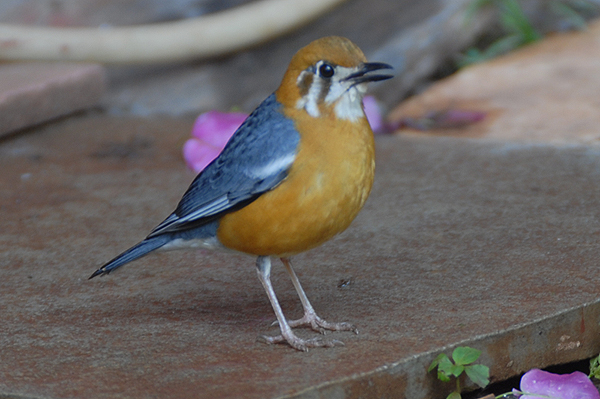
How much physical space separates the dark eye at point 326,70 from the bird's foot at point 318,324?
0.83m

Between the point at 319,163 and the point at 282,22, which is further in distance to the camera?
the point at 282,22

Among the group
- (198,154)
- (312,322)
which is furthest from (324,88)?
(198,154)

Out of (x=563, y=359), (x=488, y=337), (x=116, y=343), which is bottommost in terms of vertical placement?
(x=563, y=359)

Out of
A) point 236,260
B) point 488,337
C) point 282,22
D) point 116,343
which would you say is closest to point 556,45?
point 282,22

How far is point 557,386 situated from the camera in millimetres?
2752

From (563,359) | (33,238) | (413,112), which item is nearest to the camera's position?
(563,359)

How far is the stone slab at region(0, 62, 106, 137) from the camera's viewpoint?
5312mm

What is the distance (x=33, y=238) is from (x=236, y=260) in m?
0.99

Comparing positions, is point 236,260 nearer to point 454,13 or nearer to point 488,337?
point 488,337

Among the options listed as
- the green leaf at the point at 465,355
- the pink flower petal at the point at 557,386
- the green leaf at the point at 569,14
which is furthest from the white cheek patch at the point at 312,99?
the green leaf at the point at 569,14

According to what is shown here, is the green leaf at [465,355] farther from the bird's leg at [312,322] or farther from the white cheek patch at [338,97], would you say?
the white cheek patch at [338,97]

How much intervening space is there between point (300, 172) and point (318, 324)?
1.82 ft

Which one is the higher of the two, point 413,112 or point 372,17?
point 372,17

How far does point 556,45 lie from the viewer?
21.2ft
